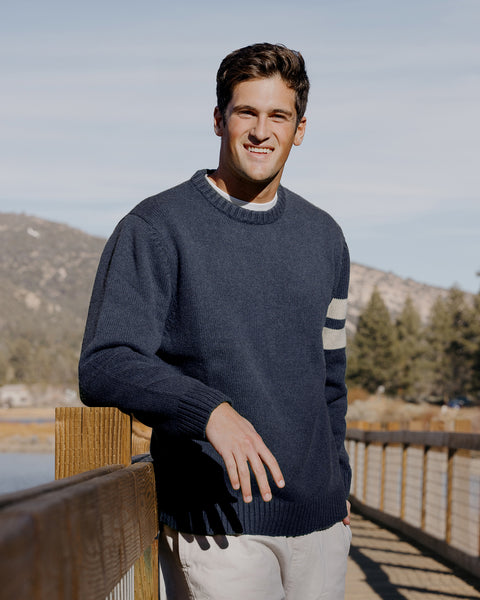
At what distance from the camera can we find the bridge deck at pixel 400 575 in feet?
18.4

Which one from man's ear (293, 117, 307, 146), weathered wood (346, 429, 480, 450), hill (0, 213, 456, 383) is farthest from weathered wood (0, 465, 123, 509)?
hill (0, 213, 456, 383)

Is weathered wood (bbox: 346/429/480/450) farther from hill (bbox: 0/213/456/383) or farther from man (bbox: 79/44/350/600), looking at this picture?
hill (bbox: 0/213/456/383)

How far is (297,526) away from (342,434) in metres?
0.41

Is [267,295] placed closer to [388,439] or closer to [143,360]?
[143,360]

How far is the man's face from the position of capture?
98.0 inches

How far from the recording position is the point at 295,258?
253cm

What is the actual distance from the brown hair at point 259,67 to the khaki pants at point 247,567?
1156 mm

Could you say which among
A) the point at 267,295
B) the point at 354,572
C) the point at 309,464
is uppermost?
the point at 267,295

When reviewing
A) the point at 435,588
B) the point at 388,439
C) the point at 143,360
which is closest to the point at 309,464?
the point at 143,360

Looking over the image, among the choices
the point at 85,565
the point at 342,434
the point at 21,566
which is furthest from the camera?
the point at 342,434

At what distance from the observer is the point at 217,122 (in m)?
2.68

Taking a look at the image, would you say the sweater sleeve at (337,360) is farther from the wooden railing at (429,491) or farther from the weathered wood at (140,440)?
the wooden railing at (429,491)

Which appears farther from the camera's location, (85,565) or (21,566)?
(85,565)

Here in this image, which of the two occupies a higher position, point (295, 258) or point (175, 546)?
point (295, 258)
